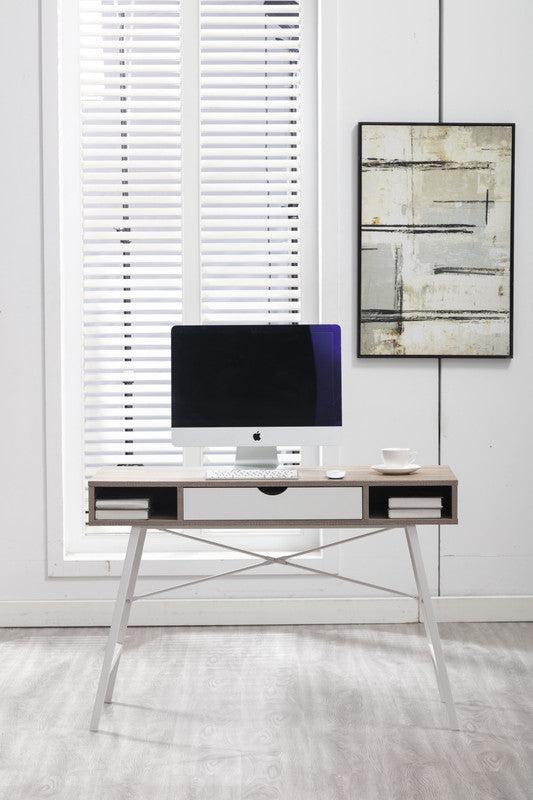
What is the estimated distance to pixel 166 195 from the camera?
3723 mm

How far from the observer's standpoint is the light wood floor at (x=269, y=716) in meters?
2.20

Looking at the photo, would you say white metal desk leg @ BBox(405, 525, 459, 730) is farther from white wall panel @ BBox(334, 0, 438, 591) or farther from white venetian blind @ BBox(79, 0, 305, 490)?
white venetian blind @ BBox(79, 0, 305, 490)

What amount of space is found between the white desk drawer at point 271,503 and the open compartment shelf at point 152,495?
95 millimetres

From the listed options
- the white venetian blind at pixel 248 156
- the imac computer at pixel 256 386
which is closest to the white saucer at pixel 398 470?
the imac computer at pixel 256 386

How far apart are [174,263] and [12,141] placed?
0.85m

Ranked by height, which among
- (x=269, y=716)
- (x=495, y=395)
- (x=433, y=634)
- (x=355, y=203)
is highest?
(x=355, y=203)

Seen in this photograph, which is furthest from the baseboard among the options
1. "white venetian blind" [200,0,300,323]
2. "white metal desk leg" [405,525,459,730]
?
"white venetian blind" [200,0,300,323]

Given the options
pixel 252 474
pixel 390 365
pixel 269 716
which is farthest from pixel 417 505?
pixel 390 365

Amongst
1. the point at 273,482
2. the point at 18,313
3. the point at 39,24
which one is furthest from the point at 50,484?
the point at 39,24

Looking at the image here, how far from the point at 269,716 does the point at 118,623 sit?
1.86 ft

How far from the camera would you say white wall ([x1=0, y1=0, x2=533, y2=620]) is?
11.5 feet

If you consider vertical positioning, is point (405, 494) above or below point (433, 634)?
above

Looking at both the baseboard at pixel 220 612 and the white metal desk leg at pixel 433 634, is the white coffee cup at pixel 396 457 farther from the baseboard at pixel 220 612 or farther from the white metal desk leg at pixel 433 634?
the baseboard at pixel 220 612

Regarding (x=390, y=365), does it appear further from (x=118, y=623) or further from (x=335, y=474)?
(x=118, y=623)
